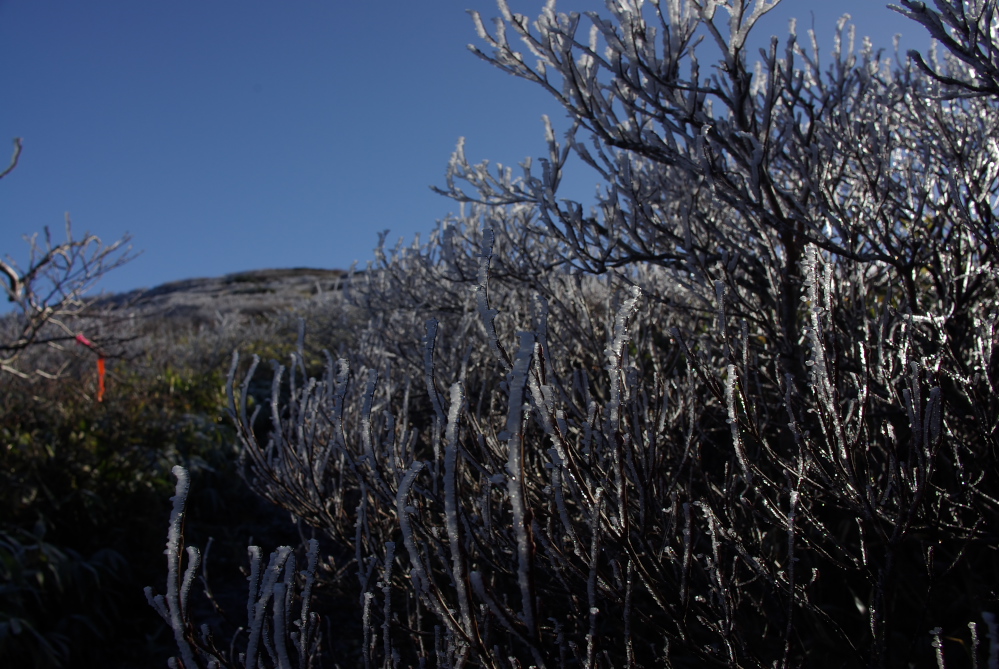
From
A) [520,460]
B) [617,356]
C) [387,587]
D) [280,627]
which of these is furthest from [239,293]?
[520,460]

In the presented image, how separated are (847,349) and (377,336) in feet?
11.1

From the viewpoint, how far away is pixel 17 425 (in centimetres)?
545

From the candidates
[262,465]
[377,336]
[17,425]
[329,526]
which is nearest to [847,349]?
[329,526]

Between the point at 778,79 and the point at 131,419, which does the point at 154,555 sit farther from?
the point at 778,79

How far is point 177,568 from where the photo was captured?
112 centimetres

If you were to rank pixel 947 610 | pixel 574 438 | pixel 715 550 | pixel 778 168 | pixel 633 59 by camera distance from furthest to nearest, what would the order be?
pixel 778 168
pixel 947 610
pixel 633 59
pixel 574 438
pixel 715 550

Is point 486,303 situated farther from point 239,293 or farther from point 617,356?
point 239,293

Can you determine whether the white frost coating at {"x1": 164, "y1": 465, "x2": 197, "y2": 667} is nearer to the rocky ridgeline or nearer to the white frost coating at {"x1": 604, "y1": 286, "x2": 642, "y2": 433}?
the white frost coating at {"x1": 604, "y1": 286, "x2": 642, "y2": 433}

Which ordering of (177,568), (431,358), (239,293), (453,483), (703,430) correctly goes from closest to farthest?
(453,483) → (177,568) → (431,358) → (703,430) → (239,293)

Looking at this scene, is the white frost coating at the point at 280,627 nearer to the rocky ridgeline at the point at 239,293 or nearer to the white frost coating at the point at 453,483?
the white frost coating at the point at 453,483

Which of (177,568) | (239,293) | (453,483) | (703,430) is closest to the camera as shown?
(453,483)

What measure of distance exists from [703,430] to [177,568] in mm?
1616

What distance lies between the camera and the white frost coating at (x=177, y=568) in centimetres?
109

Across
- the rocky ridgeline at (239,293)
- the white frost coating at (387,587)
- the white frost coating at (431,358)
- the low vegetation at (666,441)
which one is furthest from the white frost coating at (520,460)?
the rocky ridgeline at (239,293)
